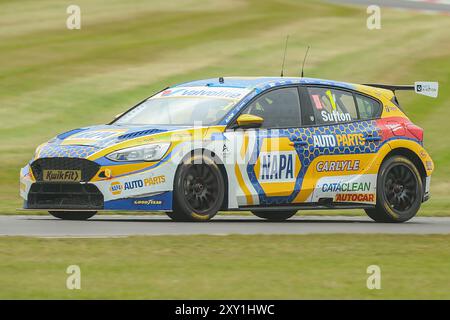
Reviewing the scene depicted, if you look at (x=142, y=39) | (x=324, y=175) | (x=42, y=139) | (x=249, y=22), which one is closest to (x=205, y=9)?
(x=249, y=22)

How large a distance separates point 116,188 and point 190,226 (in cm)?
85

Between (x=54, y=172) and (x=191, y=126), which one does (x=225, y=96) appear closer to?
(x=191, y=126)

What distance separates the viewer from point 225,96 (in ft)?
49.7

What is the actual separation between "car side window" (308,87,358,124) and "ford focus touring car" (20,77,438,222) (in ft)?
0.05

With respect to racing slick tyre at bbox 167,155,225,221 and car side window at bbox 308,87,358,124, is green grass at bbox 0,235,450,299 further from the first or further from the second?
car side window at bbox 308,87,358,124

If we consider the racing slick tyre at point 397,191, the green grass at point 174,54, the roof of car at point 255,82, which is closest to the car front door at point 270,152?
the roof of car at point 255,82

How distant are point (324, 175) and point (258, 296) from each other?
6294 mm

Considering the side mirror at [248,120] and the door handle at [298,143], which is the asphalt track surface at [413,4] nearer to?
the door handle at [298,143]

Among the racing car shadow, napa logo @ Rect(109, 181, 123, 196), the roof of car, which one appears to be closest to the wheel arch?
the racing car shadow

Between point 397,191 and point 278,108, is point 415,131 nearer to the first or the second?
point 397,191

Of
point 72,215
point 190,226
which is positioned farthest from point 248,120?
point 72,215

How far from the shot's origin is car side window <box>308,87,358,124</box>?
1555cm

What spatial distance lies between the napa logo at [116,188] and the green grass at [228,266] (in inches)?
61.3

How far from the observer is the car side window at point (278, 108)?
15.1 meters
